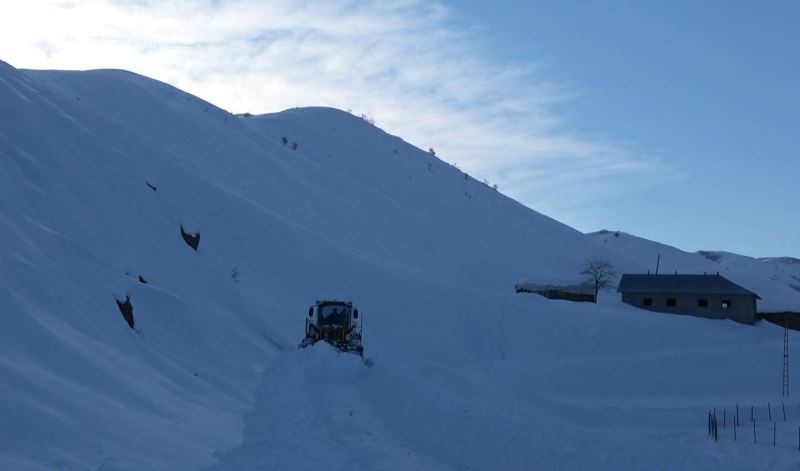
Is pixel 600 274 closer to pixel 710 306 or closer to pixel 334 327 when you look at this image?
pixel 710 306

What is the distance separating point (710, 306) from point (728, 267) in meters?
84.4

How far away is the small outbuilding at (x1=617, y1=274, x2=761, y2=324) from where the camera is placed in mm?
47000

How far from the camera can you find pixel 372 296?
40.3m

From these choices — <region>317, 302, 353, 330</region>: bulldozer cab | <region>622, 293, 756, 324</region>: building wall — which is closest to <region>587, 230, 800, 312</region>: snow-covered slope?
<region>622, 293, 756, 324</region>: building wall

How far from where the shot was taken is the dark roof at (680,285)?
4741 cm

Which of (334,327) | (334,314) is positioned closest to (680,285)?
(334,314)

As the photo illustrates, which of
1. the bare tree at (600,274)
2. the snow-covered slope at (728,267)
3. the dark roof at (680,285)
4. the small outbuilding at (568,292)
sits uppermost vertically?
the snow-covered slope at (728,267)

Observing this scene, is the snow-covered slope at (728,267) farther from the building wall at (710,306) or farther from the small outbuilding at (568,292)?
the small outbuilding at (568,292)

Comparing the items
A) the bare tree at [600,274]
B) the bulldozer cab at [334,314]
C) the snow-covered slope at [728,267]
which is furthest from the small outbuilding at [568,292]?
the bulldozer cab at [334,314]

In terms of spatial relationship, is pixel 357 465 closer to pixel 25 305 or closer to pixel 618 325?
pixel 25 305

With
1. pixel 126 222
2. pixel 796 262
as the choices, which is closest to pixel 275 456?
pixel 126 222

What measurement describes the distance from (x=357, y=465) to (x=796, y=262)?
192413 millimetres

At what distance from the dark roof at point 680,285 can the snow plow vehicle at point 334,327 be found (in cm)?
2524

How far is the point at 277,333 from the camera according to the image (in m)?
31.3
